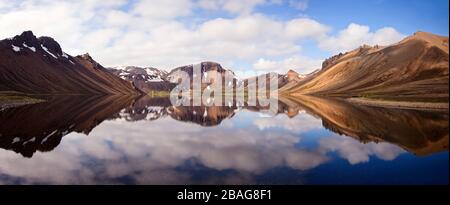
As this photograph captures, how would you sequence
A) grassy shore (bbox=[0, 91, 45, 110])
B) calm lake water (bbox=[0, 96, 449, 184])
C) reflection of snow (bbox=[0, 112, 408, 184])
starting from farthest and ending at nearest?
1. grassy shore (bbox=[0, 91, 45, 110])
2. reflection of snow (bbox=[0, 112, 408, 184])
3. calm lake water (bbox=[0, 96, 449, 184])

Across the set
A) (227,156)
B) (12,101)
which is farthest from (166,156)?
(12,101)

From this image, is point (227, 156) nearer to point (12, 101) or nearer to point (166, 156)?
point (166, 156)

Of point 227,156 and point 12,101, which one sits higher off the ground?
point 12,101

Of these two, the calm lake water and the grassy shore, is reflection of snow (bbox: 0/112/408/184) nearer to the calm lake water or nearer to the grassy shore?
the calm lake water

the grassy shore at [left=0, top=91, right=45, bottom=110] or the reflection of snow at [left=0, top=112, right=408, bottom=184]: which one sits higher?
the grassy shore at [left=0, top=91, right=45, bottom=110]

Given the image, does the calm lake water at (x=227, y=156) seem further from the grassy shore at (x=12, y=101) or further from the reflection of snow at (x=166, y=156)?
the grassy shore at (x=12, y=101)

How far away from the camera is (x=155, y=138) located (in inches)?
1940

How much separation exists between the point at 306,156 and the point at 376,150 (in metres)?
7.46

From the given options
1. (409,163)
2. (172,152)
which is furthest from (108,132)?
(409,163)

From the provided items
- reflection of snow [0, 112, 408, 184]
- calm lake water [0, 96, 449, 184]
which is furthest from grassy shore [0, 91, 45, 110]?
reflection of snow [0, 112, 408, 184]

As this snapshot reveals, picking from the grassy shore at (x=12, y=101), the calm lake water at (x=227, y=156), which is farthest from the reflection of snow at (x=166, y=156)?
the grassy shore at (x=12, y=101)
